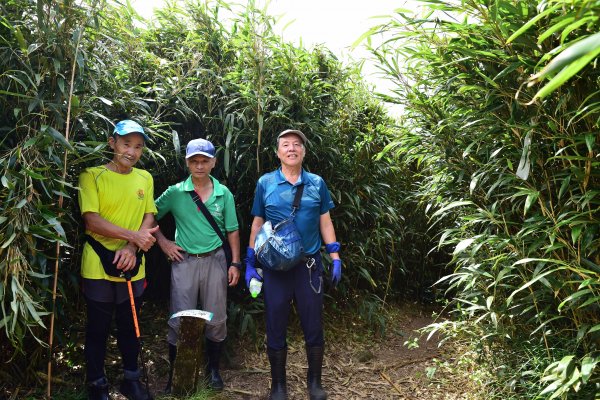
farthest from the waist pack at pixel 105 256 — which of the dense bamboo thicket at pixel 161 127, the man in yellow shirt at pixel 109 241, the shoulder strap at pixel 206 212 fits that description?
the shoulder strap at pixel 206 212

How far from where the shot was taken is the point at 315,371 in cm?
277

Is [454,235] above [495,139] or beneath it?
beneath

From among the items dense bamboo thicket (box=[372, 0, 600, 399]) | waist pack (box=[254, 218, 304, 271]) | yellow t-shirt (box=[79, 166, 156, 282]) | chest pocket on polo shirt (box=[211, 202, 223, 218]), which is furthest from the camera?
chest pocket on polo shirt (box=[211, 202, 223, 218])

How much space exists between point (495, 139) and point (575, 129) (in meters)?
0.38

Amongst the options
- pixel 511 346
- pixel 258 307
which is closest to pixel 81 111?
pixel 258 307

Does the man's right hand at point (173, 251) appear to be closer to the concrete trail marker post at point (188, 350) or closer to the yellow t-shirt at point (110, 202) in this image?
the yellow t-shirt at point (110, 202)

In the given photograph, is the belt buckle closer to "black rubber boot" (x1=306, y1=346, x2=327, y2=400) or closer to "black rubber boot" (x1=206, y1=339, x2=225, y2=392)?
"black rubber boot" (x1=306, y1=346, x2=327, y2=400)

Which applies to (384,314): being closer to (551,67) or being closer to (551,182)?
(551,182)

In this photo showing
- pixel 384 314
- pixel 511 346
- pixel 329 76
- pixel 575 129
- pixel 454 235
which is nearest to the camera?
pixel 575 129

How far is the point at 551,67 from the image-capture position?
2.99 feet

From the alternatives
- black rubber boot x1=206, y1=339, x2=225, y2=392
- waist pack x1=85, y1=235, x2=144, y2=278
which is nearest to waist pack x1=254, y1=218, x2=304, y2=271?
black rubber boot x1=206, y1=339, x2=225, y2=392

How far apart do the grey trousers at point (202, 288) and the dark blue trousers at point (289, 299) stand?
0.98 feet

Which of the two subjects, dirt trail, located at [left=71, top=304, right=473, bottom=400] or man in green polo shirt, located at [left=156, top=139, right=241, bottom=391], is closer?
man in green polo shirt, located at [left=156, top=139, right=241, bottom=391]

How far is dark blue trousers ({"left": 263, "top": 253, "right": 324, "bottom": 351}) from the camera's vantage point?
8.87ft
